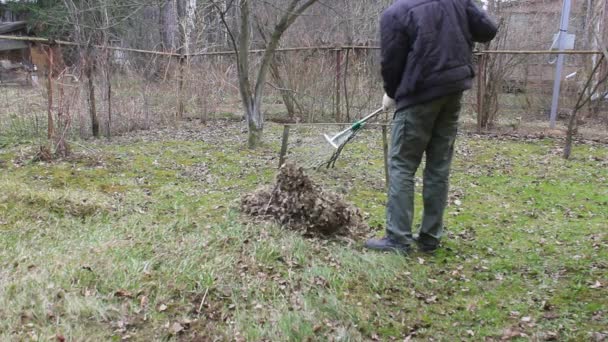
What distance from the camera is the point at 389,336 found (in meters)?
2.85

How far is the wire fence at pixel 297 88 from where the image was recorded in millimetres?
9070

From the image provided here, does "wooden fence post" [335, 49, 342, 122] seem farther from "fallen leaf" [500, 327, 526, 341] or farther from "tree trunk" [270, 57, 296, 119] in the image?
"fallen leaf" [500, 327, 526, 341]

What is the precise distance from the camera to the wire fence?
29.8 feet

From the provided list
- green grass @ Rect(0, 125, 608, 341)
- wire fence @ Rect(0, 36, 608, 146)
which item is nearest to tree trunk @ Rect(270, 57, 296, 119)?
wire fence @ Rect(0, 36, 608, 146)

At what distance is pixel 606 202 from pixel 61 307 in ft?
16.3

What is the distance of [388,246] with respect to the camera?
375 cm

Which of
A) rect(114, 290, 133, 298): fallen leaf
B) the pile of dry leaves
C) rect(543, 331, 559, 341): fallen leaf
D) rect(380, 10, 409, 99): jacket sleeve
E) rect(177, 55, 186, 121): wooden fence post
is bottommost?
rect(543, 331, 559, 341): fallen leaf

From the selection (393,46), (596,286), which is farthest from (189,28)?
(596,286)

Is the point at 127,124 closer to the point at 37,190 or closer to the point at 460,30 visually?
the point at 37,190

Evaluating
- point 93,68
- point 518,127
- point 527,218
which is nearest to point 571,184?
point 527,218

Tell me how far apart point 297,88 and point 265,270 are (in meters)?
7.73

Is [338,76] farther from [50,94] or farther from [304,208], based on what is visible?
[304,208]

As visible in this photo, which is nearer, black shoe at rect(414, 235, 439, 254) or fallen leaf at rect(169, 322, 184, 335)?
fallen leaf at rect(169, 322, 184, 335)

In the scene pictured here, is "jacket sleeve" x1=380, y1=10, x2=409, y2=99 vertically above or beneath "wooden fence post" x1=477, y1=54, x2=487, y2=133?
above
